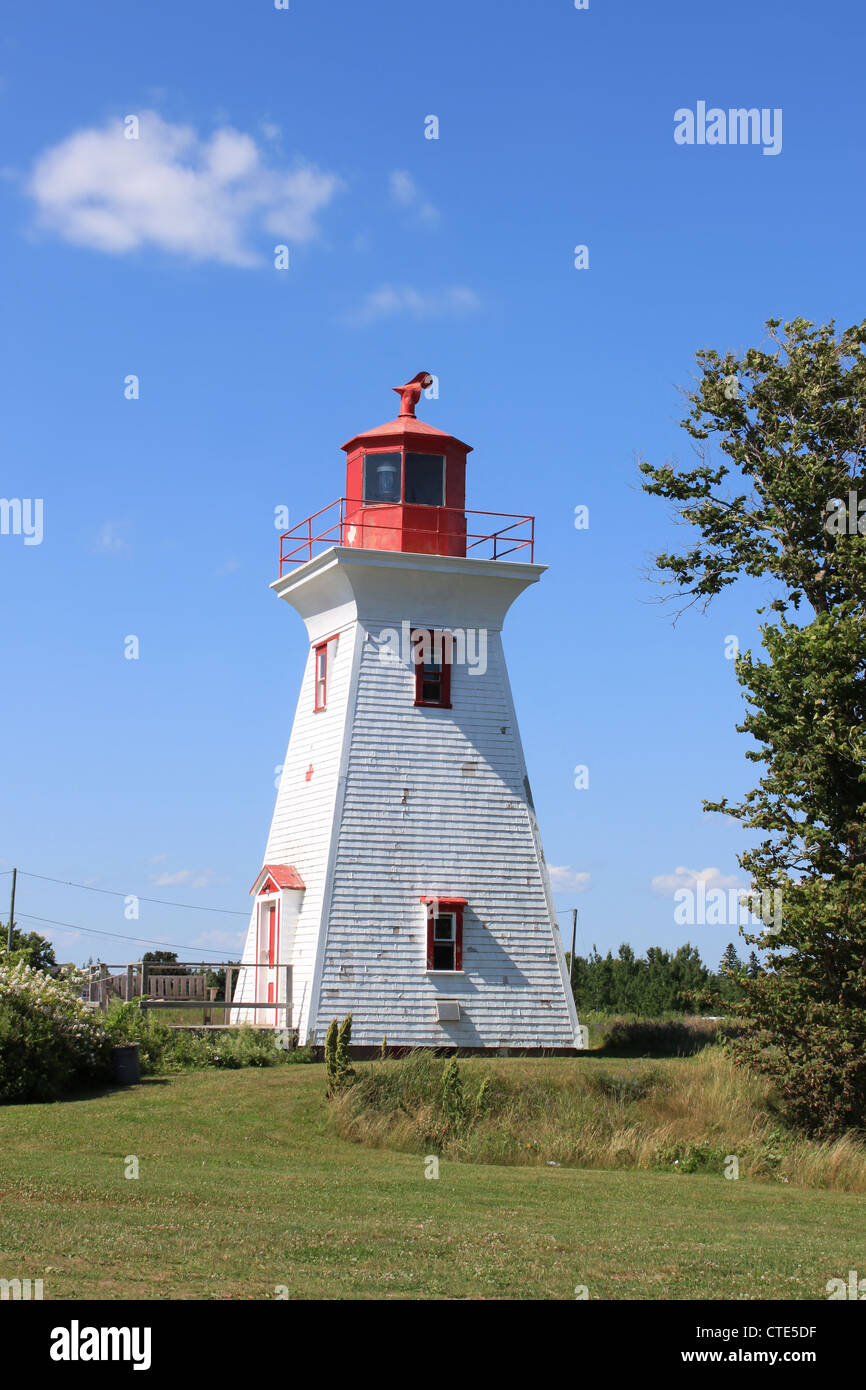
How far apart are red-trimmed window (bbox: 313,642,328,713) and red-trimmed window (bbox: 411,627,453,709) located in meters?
2.12

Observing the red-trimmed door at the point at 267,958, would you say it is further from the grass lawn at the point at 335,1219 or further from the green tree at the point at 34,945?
the green tree at the point at 34,945

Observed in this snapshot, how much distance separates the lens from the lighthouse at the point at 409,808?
29078 mm

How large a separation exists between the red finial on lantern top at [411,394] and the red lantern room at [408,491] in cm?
83

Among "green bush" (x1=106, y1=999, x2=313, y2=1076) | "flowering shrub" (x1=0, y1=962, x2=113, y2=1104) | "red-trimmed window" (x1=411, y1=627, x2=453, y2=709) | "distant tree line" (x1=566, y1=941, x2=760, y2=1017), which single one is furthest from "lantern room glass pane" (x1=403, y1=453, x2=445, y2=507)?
"distant tree line" (x1=566, y1=941, x2=760, y2=1017)

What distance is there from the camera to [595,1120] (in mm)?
24203

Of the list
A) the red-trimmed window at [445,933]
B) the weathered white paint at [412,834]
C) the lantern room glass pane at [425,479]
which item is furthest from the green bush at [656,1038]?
the lantern room glass pane at [425,479]

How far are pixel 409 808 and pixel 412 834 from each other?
1.71ft

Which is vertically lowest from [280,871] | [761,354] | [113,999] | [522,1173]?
[522,1173]

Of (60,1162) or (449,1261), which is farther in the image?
(60,1162)

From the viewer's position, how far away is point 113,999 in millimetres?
29016

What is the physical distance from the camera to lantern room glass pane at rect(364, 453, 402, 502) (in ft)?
102
